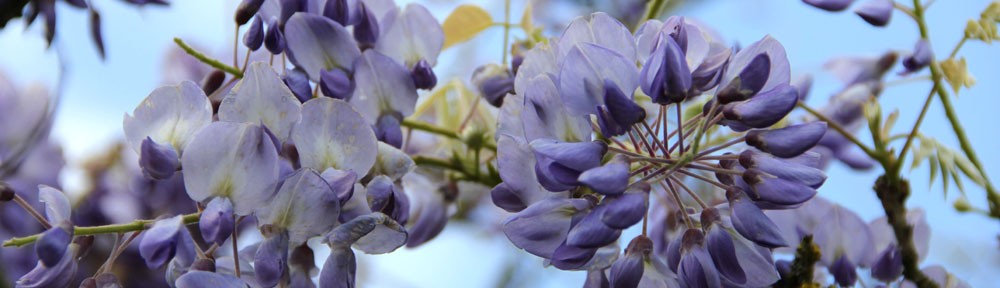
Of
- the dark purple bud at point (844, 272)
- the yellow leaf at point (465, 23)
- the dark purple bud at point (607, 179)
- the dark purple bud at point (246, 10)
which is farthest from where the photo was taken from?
the yellow leaf at point (465, 23)

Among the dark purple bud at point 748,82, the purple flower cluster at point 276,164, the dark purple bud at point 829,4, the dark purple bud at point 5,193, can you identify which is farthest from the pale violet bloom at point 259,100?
the dark purple bud at point 829,4

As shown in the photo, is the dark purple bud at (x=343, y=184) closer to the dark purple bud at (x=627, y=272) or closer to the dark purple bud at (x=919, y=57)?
the dark purple bud at (x=627, y=272)

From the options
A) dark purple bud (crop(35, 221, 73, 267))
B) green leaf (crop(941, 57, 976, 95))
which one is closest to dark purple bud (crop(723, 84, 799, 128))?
green leaf (crop(941, 57, 976, 95))

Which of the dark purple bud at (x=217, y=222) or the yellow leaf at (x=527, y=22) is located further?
the yellow leaf at (x=527, y=22)

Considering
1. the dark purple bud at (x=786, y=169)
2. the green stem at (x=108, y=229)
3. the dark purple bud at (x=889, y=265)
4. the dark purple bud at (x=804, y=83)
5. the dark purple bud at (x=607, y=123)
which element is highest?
the dark purple bud at (x=607, y=123)

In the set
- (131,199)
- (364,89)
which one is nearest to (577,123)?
(364,89)

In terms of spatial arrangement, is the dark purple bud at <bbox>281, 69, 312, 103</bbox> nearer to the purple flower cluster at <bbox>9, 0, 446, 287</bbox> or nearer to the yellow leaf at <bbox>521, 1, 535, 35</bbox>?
the purple flower cluster at <bbox>9, 0, 446, 287</bbox>
